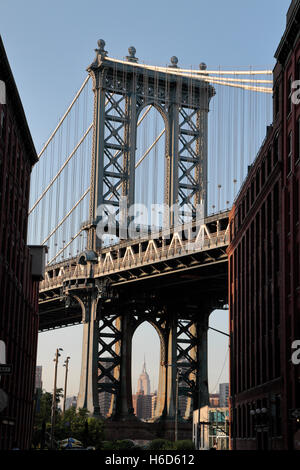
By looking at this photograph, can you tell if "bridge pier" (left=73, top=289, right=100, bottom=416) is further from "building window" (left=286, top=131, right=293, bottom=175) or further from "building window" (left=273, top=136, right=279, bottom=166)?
"building window" (left=286, top=131, right=293, bottom=175)

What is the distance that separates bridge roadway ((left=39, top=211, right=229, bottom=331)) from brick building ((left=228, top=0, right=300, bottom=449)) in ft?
41.9

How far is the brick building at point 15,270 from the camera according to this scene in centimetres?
5797

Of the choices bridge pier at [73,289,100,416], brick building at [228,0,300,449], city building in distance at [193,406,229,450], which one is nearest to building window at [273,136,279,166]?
brick building at [228,0,300,449]

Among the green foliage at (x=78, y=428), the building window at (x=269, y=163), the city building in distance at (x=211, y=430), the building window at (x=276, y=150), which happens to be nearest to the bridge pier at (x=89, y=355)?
the green foliage at (x=78, y=428)

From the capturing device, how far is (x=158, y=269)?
9625 centimetres

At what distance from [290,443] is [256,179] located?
21.5 meters

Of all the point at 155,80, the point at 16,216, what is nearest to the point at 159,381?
the point at 155,80

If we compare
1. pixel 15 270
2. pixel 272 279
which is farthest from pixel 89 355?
pixel 272 279

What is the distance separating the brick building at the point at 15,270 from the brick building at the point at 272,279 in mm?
15128

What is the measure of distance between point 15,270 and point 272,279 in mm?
18532

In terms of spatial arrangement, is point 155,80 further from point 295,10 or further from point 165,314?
point 295,10

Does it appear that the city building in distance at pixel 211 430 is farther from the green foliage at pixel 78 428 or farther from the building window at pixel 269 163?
the building window at pixel 269 163

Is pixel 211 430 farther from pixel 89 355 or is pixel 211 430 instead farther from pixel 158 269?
pixel 89 355

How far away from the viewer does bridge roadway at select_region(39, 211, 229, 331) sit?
86.4m
